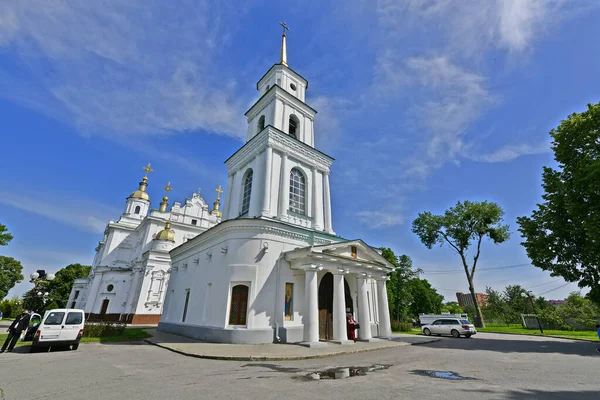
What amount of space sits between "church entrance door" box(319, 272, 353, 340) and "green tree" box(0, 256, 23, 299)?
171ft

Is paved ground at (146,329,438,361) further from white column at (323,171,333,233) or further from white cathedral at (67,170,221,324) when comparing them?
white cathedral at (67,170,221,324)

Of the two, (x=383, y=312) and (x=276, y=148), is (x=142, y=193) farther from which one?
(x=383, y=312)

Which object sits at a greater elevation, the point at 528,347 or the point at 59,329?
the point at 59,329

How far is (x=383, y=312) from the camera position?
16406 mm

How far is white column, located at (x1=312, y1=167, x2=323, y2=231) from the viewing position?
19095 mm

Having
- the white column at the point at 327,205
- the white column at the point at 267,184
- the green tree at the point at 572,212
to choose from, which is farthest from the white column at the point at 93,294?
the green tree at the point at 572,212

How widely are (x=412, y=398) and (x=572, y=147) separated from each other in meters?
20.5

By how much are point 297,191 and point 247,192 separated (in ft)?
12.1

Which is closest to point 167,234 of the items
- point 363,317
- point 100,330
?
point 100,330

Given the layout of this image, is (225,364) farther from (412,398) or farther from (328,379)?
(412,398)

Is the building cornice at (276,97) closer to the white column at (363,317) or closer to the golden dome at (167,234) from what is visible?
the white column at (363,317)

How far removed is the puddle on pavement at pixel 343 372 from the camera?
22.8 ft

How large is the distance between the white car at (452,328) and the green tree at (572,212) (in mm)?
6962

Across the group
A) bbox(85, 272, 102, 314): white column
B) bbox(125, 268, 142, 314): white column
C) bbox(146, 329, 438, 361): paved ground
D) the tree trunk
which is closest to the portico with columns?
bbox(146, 329, 438, 361): paved ground
